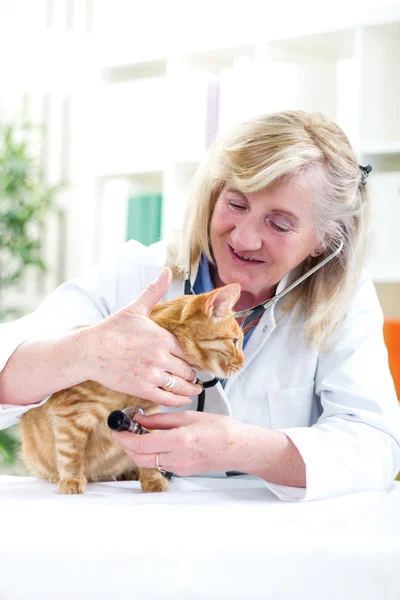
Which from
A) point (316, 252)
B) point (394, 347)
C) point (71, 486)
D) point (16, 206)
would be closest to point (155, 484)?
point (71, 486)

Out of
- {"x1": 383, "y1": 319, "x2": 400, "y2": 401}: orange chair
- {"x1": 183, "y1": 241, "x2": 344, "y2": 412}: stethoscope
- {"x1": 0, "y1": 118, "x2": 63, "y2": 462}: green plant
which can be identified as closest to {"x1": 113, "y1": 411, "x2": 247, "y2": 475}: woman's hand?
{"x1": 183, "y1": 241, "x2": 344, "y2": 412}: stethoscope

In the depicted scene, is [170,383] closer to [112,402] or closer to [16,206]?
[112,402]

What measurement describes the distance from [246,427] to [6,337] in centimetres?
46

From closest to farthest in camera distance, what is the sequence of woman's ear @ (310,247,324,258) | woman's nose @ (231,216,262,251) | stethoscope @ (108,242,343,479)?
stethoscope @ (108,242,343,479), woman's nose @ (231,216,262,251), woman's ear @ (310,247,324,258)

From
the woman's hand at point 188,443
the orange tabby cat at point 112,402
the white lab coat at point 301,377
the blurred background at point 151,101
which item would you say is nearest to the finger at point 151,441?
the woman's hand at point 188,443

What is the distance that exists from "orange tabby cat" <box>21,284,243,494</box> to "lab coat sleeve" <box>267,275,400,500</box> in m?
0.20

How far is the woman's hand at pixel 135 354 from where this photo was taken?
1.09 meters

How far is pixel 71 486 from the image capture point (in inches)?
47.6

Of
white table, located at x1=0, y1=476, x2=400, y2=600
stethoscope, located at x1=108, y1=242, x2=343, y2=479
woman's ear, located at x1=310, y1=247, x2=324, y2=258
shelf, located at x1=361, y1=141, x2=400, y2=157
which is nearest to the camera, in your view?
white table, located at x1=0, y1=476, x2=400, y2=600

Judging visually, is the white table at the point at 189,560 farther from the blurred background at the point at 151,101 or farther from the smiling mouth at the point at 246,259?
the blurred background at the point at 151,101

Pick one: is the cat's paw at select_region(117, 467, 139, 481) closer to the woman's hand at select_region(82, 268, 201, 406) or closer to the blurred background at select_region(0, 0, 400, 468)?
the woman's hand at select_region(82, 268, 201, 406)

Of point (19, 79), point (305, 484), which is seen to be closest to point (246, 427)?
point (305, 484)

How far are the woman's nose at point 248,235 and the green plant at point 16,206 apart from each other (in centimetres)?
206

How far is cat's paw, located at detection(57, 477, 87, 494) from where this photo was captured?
120 cm
